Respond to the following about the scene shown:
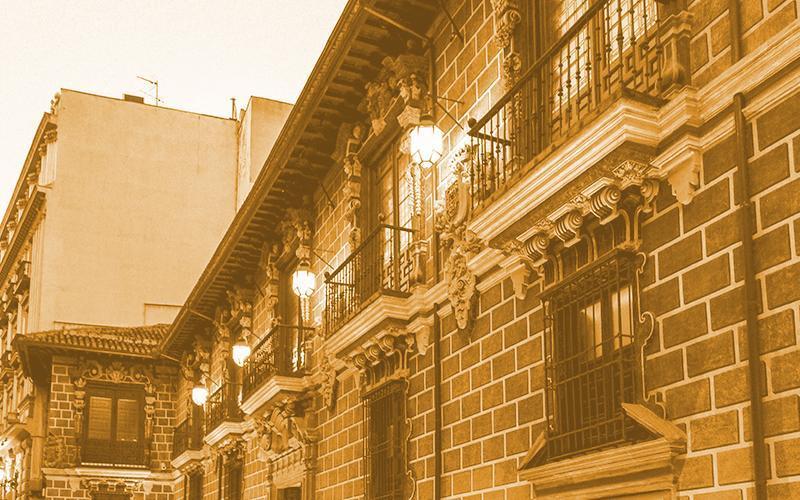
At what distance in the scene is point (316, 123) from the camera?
1541 cm

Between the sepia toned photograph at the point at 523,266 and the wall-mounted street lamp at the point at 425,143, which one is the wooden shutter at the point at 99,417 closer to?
the sepia toned photograph at the point at 523,266

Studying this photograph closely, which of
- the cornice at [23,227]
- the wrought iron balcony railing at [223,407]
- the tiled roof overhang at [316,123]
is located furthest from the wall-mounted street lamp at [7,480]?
the tiled roof overhang at [316,123]

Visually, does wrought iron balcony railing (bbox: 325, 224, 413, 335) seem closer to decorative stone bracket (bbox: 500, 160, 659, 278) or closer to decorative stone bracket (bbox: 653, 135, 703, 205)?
decorative stone bracket (bbox: 500, 160, 659, 278)

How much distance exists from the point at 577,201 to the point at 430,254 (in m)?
3.84

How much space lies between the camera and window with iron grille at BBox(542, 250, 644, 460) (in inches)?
314

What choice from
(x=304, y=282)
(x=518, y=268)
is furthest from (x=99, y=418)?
(x=518, y=268)

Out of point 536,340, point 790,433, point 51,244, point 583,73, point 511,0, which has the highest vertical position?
point 51,244

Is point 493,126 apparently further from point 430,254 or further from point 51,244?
point 51,244

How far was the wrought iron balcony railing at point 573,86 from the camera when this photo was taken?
26.0 ft

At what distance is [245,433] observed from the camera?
20.0 m

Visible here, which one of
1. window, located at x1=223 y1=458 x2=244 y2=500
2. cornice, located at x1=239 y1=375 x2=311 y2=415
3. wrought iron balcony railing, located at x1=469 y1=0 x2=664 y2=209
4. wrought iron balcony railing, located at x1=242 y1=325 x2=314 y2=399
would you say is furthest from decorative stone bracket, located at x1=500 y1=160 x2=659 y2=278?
window, located at x1=223 y1=458 x2=244 y2=500

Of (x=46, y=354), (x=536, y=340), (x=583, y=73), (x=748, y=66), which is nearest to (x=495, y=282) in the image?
(x=536, y=340)

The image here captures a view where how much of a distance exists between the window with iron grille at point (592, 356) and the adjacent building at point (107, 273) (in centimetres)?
2089

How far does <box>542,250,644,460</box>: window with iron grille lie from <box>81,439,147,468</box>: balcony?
21852mm
